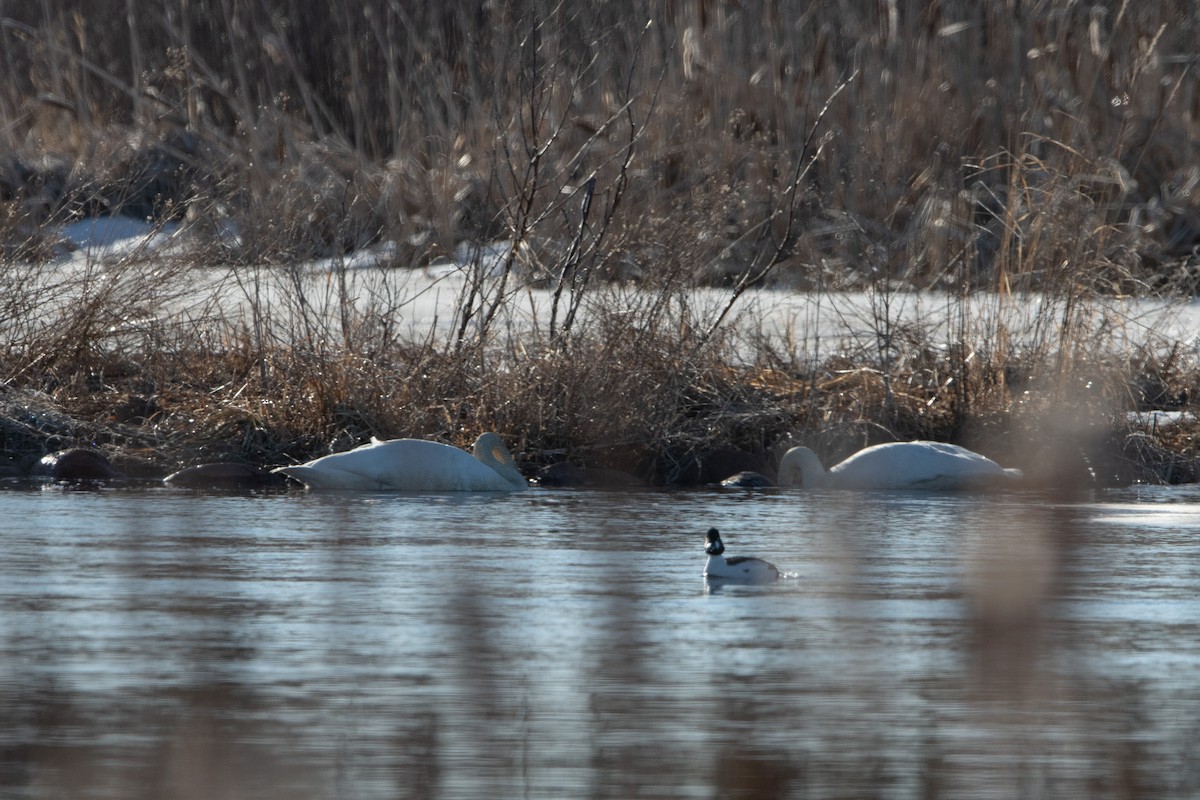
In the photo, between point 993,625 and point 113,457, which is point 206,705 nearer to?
point 993,625

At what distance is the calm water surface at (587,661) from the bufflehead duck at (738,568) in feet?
0.16

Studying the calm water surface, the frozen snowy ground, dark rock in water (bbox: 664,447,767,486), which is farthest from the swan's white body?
the calm water surface

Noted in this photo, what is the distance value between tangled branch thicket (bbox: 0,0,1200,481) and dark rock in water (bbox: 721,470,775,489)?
258 millimetres

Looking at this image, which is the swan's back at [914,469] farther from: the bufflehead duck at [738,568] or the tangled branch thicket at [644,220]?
the bufflehead duck at [738,568]

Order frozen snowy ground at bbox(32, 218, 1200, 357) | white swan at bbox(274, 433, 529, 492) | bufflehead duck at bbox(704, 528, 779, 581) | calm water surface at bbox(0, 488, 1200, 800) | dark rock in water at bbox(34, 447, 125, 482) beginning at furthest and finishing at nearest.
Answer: frozen snowy ground at bbox(32, 218, 1200, 357) → dark rock in water at bbox(34, 447, 125, 482) → white swan at bbox(274, 433, 529, 492) → bufflehead duck at bbox(704, 528, 779, 581) → calm water surface at bbox(0, 488, 1200, 800)

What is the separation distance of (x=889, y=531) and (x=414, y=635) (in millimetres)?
2671

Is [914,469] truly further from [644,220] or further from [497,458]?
[644,220]

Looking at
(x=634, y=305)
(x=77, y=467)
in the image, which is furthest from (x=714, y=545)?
(x=77, y=467)

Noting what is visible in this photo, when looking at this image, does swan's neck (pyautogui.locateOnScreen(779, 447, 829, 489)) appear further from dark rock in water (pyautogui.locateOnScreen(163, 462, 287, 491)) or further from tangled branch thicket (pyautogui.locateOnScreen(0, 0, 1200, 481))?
dark rock in water (pyautogui.locateOnScreen(163, 462, 287, 491))

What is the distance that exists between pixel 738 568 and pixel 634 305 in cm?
394

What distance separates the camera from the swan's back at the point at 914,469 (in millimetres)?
8461

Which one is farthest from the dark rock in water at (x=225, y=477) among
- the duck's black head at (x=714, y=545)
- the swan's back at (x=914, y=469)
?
the duck's black head at (x=714, y=545)

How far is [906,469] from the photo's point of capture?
8453mm

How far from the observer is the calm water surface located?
3654 mm
